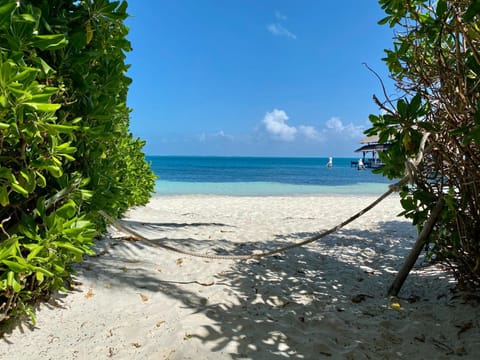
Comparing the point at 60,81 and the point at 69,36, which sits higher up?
the point at 69,36

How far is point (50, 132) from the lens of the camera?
5.94 feet

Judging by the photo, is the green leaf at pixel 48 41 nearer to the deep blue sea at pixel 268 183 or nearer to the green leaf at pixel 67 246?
the green leaf at pixel 67 246

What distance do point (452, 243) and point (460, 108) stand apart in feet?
3.90

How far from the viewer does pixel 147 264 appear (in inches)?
150

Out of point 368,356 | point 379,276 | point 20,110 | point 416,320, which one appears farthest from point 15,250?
point 379,276

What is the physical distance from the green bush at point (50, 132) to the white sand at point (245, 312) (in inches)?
15.8

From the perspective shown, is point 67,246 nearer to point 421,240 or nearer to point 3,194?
point 3,194

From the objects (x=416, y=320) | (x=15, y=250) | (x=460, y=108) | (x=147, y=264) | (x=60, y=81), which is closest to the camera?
(x=15, y=250)

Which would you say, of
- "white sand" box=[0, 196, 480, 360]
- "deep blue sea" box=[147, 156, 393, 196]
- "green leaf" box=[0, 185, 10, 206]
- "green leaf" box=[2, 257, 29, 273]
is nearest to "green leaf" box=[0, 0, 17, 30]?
"green leaf" box=[0, 185, 10, 206]

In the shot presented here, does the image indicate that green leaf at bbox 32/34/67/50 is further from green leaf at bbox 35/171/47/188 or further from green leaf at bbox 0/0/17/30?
green leaf at bbox 35/171/47/188

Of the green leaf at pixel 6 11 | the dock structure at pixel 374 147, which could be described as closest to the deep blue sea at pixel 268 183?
the dock structure at pixel 374 147

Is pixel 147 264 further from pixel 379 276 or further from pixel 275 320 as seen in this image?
pixel 379 276

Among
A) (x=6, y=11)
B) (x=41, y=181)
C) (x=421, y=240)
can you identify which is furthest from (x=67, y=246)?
(x=421, y=240)

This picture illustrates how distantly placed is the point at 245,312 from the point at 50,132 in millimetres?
2060
